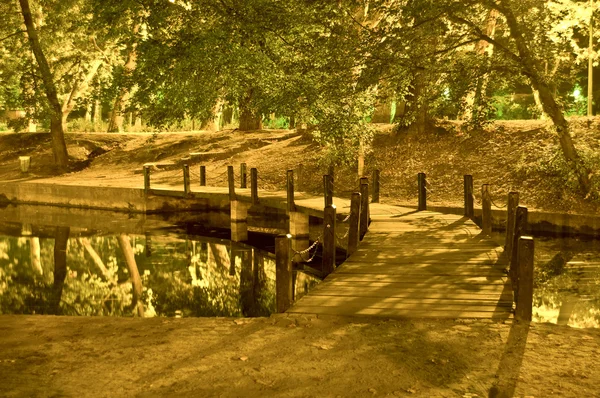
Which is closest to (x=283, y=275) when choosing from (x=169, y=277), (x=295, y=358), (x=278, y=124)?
(x=295, y=358)

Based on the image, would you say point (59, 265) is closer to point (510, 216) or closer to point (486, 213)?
point (486, 213)

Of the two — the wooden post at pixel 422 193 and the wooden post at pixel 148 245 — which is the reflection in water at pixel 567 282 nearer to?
the wooden post at pixel 422 193

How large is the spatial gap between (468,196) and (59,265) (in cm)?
1054

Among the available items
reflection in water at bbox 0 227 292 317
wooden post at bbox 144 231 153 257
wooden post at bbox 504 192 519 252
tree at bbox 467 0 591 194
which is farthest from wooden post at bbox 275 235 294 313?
wooden post at bbox 144 231 153 257

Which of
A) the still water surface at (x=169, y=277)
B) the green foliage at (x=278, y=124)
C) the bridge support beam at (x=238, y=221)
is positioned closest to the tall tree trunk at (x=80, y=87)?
the green foliage at (x=278, y=124)

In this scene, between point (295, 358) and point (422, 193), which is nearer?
point (295, 358)

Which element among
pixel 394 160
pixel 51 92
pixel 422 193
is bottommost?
pixel 422 193

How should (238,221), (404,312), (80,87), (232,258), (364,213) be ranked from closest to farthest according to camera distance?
(404,312)
(364,213)
(232,258)
(238,221)
(80,87)

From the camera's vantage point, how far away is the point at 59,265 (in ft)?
57.6

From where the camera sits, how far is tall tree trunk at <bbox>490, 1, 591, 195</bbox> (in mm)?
16047

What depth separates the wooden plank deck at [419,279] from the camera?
8.52m

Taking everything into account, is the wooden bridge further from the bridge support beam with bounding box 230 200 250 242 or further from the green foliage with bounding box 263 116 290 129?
the green foliage with bounding box 263 116 290 129

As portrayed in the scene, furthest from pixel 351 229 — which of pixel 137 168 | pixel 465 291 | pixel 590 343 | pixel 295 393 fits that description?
pixel 137 168

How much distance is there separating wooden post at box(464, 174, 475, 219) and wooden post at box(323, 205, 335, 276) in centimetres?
453
